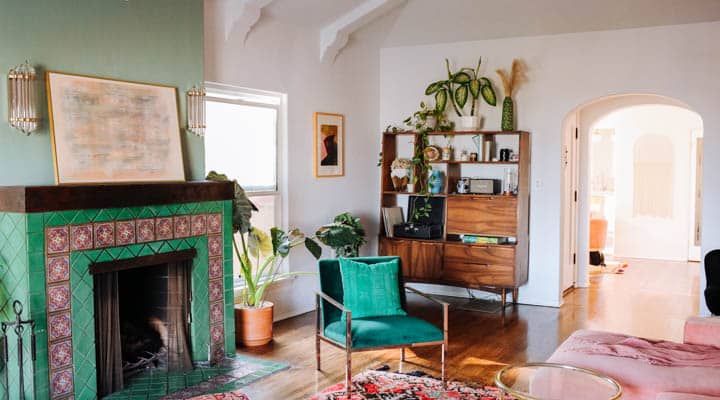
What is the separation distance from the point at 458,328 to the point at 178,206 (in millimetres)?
2759

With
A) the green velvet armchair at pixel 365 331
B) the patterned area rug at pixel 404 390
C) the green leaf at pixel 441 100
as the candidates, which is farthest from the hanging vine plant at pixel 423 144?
the patterned area rug at pixel 404 390

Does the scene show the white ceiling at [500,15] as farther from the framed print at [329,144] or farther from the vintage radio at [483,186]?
the vintage radio at [483,186]

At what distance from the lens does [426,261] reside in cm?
732

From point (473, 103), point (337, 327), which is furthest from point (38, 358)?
point (473, 103)

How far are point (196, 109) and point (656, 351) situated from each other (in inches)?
136

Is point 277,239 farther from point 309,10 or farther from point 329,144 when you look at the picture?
point 309,10

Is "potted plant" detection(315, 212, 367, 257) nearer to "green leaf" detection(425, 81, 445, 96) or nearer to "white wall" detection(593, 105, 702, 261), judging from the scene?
"green leaf" detection(425, 81, 445, 96)

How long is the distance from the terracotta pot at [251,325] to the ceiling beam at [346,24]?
2658 millimetres

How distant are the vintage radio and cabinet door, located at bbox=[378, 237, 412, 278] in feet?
2.88

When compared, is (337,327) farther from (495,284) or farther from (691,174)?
(691,174)

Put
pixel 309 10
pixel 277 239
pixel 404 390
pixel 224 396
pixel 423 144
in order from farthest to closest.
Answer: pixel 423 144
pixel 309 10
pixel 277 239
pixel 404 390
pixel 224 396

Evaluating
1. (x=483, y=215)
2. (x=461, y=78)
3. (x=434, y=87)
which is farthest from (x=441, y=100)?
(x=483, y=215)

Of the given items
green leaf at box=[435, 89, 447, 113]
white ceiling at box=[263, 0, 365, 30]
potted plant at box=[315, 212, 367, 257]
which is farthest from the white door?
white ceiling at box=[263, 0, 365, 30]

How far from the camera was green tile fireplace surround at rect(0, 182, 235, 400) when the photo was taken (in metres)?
3.90
